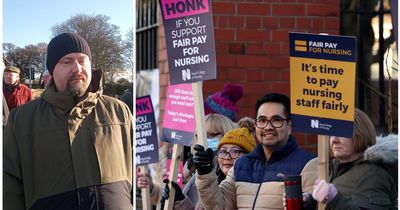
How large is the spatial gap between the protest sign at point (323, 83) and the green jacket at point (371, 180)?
0.30 metres

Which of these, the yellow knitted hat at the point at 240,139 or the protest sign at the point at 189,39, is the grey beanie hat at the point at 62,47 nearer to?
the protest sign at the point at 189,39


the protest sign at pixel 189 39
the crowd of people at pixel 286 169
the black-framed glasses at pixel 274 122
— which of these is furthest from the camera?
the protest sign at pixel 189 39

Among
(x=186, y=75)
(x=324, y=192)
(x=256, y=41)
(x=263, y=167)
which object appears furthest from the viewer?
(x=256, y=41)

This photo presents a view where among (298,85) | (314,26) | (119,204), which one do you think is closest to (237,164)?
(298,85)

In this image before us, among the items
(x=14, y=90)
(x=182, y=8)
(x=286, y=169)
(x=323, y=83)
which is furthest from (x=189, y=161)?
(x=14, y=90)

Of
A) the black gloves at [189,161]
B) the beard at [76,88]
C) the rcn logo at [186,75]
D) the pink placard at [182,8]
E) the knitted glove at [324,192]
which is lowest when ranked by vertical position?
the black gloves at [189,161]

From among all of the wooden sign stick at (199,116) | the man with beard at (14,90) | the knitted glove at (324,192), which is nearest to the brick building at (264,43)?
the wooden sign stick at (199,116)

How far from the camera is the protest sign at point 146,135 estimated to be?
562cm

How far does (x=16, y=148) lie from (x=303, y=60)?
1.36m

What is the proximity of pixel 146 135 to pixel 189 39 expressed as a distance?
1098mm

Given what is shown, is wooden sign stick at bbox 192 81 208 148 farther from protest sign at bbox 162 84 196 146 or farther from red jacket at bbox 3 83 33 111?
red jacket at bbox 3 83 33 111

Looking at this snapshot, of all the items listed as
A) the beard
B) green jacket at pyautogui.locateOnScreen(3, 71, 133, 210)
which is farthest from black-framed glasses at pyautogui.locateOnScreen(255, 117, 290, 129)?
the beard

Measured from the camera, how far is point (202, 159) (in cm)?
429

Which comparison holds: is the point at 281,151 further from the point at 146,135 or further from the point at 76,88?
the point at 146,135
